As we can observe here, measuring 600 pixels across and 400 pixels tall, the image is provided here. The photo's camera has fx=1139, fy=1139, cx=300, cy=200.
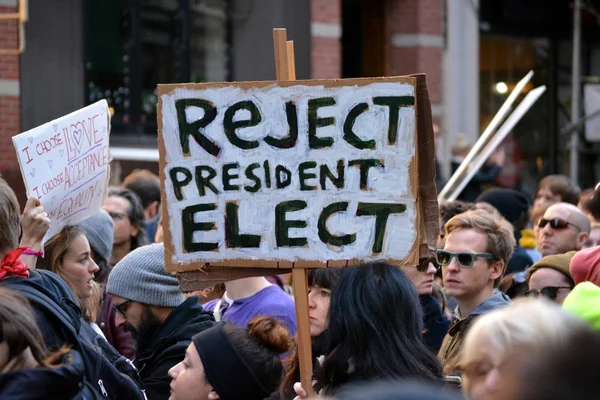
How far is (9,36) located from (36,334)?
9.10m

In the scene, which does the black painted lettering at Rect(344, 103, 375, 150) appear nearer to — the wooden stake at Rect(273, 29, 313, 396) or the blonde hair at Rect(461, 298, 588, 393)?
the wooden stake at Rect(273, 29, 313, 396)

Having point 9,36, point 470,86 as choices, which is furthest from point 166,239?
point 470,86

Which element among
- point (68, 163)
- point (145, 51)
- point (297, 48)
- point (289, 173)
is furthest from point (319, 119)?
point (297, 48)

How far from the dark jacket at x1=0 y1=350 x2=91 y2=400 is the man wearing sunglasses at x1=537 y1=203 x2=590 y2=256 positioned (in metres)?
4.17

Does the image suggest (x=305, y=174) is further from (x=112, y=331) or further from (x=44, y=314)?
(x=112, y=331)

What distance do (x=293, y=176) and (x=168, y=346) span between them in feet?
3.16

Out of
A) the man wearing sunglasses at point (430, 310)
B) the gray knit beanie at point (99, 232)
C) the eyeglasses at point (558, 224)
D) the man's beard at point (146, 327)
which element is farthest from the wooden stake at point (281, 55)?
the eyeglasses at point (558, 224)

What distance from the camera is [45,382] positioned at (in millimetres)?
3154

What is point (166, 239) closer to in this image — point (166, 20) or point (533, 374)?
point (533, 374)

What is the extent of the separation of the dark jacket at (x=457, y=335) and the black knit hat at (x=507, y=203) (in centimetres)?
331

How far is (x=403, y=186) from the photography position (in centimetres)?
394

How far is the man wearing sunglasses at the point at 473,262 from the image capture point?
4.82 metres

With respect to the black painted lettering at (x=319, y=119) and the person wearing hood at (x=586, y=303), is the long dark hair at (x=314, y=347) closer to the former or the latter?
the black painted lettering at (x=319, y=119)

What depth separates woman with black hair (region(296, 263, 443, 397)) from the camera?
358 centimetres
